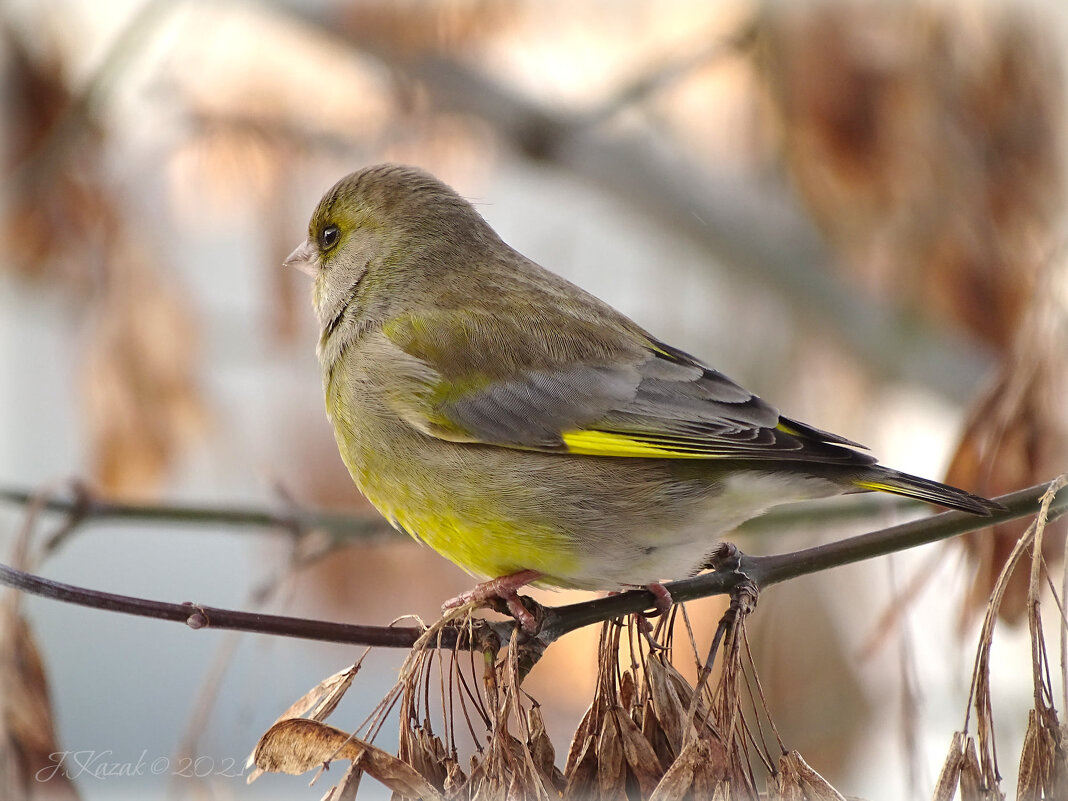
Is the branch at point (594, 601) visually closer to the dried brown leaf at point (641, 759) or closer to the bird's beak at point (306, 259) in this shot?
the dried brown leaf at point (641, 759)

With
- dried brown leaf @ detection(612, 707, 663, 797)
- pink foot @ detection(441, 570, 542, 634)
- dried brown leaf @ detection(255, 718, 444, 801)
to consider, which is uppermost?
pink foot @ detection(441, 570, 542, 634)

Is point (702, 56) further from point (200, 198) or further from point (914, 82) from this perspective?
point (200, 198)

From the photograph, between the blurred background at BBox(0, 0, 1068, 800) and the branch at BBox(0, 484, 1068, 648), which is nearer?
the branch at BBox(0, 484, 1068, 648)

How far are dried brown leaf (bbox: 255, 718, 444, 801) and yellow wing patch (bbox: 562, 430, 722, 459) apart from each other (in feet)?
3.97

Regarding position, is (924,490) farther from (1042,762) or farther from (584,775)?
(584,775)

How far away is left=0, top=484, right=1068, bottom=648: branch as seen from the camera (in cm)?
214

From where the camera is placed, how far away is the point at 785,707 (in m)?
4.91

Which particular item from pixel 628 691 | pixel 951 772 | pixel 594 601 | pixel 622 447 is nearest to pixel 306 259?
pixel 622 447

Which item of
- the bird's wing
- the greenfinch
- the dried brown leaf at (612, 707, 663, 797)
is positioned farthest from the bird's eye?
the dried brown leaf at (612, 707, 663, 797)

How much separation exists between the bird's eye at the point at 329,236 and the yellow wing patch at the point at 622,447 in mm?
1267

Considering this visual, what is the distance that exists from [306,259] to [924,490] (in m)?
2.28

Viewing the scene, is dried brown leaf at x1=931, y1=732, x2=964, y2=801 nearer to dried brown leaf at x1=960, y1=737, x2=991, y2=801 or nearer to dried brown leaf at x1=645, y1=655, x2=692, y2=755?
dried brown leaf at x1=960, y1=737, x2=991, y2=801

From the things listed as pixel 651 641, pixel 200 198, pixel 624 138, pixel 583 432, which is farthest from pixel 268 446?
pixel 651 641

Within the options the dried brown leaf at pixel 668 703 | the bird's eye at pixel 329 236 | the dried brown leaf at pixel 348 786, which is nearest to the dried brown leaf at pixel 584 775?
the dried brown leaf at pixel 668 703
